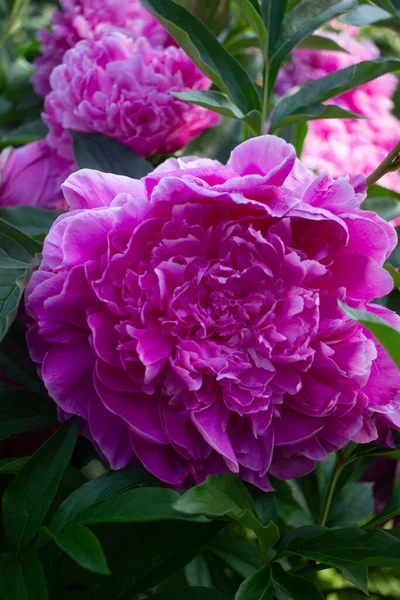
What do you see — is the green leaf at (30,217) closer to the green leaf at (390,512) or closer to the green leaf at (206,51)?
the green leaf at (206,51)

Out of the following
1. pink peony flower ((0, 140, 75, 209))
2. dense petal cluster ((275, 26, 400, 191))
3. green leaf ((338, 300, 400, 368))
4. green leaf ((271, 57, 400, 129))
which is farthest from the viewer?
dense petal cluster ((275, 26, 400, 191))

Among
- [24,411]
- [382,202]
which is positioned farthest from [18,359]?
[382,202]

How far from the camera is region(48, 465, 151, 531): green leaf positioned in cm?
40

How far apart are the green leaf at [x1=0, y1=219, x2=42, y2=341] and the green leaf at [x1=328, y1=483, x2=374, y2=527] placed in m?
0.31

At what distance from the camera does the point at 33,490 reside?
1.39ft

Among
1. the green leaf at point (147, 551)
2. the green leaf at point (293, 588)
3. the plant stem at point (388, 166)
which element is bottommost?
the green leaf at point (147, 551)

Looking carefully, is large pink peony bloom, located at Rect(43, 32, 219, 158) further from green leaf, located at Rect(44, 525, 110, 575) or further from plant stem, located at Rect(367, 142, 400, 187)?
green leaf, located at Rect(44, 525, 110, 575)

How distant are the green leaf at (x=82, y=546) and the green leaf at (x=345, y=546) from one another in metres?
0.15

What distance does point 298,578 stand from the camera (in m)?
0.44

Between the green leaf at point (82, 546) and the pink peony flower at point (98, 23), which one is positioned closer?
the green leaf at point (82, 546)

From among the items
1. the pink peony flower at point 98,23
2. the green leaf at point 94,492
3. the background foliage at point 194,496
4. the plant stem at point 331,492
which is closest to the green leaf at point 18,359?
the background foliage at point 194,496

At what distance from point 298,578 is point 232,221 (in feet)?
0.74

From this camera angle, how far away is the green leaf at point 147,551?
46cm

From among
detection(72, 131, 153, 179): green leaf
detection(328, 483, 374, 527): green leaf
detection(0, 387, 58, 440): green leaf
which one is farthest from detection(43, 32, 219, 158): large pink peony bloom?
detection(328, 483, 374, 527): green leaf
